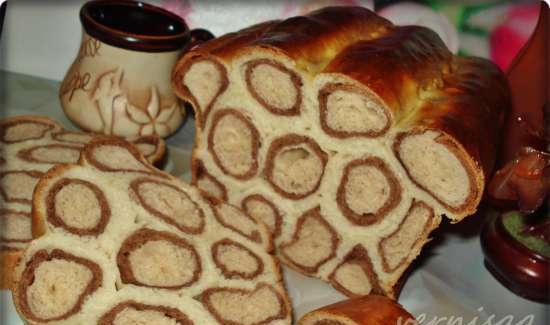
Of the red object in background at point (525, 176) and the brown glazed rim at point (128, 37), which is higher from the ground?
the brown glazed rim at point (128, 37)

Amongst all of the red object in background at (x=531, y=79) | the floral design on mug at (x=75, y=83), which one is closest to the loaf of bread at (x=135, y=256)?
the floral design on mug at (x=75, y=83)

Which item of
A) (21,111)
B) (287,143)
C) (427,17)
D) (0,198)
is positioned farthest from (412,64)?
(21,111)

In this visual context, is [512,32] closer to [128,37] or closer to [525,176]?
[525,176]

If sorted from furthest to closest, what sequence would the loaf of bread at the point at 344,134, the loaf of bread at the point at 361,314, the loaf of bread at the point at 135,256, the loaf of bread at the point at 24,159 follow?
the loaf of bread at the point at 24,159
the loaf of bread at the point at 344,134
the loaf of bread at the point at 135,256
the loaf of bread at the point at 361,314

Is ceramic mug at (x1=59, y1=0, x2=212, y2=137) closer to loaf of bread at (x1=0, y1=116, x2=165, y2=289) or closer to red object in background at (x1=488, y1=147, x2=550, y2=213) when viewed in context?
loaf of bread at (x1=0, y1=116, x2=165, y2=289)

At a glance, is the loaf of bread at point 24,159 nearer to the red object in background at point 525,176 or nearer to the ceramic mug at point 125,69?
the ceramic mug at point 125,69

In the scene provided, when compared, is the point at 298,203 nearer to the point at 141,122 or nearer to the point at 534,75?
the point at 141,122
